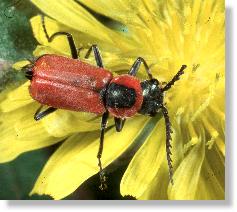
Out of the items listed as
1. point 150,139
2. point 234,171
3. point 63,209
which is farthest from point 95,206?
point 234,171

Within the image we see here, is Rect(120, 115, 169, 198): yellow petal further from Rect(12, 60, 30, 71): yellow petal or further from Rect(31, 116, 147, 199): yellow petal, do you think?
Rect(12, 60, 30, 71): yellow petal

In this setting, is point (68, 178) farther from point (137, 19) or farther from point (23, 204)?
point (137, 19)

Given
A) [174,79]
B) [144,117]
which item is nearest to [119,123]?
[144,117]

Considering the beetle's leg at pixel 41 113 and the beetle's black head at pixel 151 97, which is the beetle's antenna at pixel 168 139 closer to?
the beetle's black head at pixel 151 97

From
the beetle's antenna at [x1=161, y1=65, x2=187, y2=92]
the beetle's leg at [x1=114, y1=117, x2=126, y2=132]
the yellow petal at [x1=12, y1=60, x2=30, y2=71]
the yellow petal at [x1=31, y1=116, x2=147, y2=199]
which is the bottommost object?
the yellow petal at [x1=31, y1=116, x2=147, y2=199]

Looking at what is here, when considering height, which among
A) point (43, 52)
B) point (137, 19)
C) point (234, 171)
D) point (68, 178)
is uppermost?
point (137, 19)

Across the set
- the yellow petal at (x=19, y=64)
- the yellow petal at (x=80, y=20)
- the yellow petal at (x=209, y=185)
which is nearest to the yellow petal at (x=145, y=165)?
the yellow petal at (x=209, y=185)

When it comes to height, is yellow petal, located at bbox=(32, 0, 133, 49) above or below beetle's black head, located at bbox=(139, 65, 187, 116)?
above

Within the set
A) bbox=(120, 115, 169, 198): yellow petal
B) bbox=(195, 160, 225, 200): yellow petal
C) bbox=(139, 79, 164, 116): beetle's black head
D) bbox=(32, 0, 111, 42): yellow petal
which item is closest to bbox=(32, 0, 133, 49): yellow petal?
bbox=(32, 0, 111, 42): yellow petal
